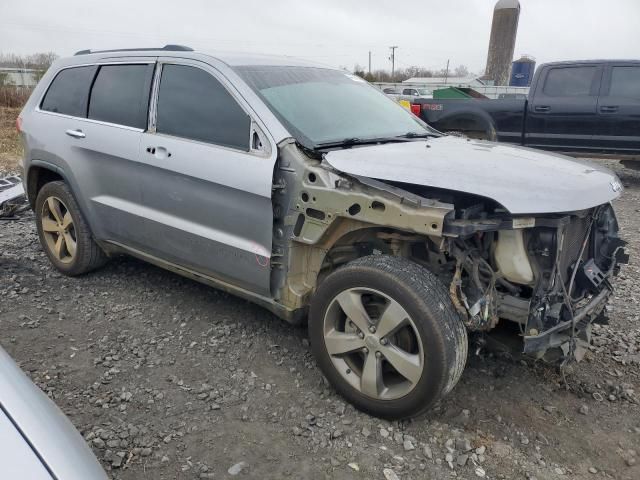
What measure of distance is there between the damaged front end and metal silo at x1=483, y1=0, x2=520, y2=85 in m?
22.0

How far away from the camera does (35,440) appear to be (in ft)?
4.62

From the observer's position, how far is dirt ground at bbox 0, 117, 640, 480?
8.20 ft

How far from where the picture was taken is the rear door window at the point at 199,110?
3125mm

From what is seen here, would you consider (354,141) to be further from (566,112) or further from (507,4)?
(507,4)

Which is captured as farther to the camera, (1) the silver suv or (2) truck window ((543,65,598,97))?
(2) truck window ((543,65,598,97))

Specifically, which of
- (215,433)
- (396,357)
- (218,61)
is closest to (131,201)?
(218,61)

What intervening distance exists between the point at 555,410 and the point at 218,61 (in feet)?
9.21

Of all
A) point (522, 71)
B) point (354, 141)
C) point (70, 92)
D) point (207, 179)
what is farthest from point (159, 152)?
point (522, 71)

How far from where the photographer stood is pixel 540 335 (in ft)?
8.21

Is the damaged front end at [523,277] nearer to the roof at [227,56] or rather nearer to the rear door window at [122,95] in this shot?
the roof at [227,56]

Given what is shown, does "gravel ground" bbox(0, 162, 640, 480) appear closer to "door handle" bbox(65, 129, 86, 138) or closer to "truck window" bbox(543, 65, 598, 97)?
"door handle" bbox(65, 129, 86, 138)

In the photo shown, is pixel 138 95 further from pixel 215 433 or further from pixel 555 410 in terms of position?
pixel 555 410

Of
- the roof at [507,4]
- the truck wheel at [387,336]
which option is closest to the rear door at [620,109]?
the truck wheel at [387,336]

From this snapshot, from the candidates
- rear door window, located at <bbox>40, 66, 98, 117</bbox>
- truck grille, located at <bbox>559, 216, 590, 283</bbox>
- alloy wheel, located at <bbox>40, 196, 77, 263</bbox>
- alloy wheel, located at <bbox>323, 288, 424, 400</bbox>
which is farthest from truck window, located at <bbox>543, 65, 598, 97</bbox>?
alloy wheel, located at <bbox>40, 196, 77, 263</bbox>
